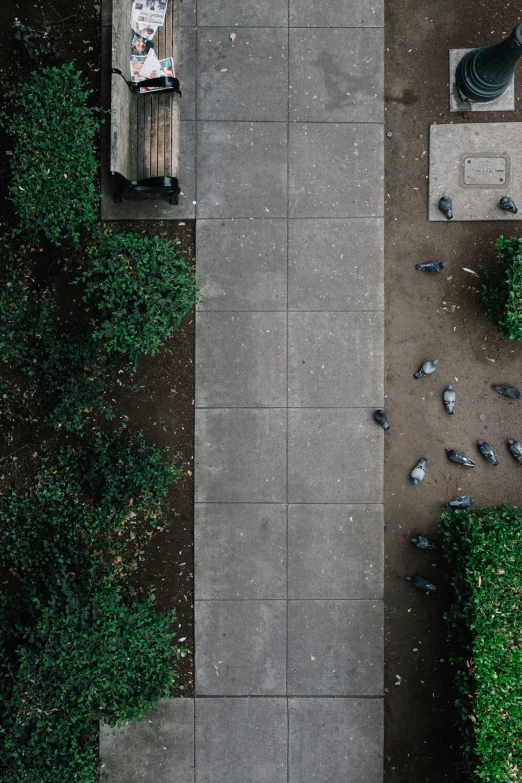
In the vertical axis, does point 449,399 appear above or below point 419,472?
above

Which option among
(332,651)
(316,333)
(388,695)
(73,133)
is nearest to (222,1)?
(73,133)

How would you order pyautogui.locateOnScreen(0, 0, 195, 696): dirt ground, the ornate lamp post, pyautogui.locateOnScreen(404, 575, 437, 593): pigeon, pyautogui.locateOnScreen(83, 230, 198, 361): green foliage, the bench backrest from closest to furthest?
pyautogui.locateOnScreen(83, 230, 198, 361): green foliage < the ornate lamp post < the bench backrest < pyautogui.locateOnScreen(404, 575, 437, 593): pigeon < pyautogui.locateOnScreen(0, 0, 195, 696): dirt ground

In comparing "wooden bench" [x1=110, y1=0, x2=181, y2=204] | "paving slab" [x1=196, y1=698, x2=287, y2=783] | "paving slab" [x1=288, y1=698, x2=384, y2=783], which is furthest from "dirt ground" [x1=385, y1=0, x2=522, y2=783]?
"wooden bench" [x1=110, y1=0, x2=181, y2=204]

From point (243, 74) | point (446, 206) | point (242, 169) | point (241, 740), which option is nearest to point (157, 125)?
point (242, 169)

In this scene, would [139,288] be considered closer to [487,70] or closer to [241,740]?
[487,70]

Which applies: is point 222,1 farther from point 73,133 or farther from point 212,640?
point 212,640

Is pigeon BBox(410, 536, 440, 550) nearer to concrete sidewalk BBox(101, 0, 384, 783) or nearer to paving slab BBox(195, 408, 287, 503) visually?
concrete sidewalk BBox(101, 0, 384, 783)

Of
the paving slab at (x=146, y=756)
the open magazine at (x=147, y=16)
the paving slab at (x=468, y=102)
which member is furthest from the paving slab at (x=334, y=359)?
the paving slab at (x=146, y=756)
